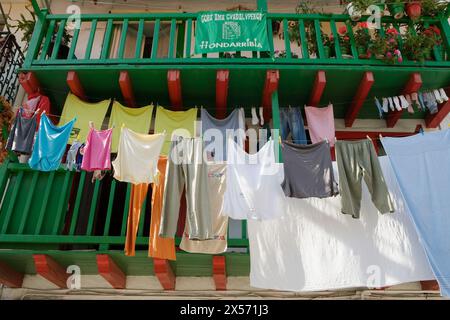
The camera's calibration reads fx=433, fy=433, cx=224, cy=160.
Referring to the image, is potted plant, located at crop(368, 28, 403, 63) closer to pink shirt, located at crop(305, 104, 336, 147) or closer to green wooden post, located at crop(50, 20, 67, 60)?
pink shirt, located at crop(305, 104, 336, 147)

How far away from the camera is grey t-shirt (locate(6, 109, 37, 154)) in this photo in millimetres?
7172

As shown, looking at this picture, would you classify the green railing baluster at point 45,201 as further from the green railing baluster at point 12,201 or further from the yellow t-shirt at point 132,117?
the yellow t-shirt at point 132,117

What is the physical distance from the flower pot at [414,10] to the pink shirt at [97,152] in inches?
239

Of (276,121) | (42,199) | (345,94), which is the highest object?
(345,94)

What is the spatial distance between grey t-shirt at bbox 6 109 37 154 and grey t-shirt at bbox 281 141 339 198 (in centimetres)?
420

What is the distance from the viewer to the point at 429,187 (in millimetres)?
6715

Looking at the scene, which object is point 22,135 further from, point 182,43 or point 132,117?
point 182,43

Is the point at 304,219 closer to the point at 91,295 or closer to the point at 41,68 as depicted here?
the point at 91,295

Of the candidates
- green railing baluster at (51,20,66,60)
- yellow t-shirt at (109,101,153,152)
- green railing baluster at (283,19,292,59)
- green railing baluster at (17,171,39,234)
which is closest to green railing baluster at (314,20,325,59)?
green railing baluster at (283,19,292,59)

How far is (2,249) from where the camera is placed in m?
6.78

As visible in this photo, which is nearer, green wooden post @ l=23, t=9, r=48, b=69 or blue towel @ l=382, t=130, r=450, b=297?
blue towel @ l=382, t=130, r=450, b=297

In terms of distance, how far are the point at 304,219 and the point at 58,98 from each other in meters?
5.38

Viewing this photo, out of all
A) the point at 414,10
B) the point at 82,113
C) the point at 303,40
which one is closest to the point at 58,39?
the point at 82,113
